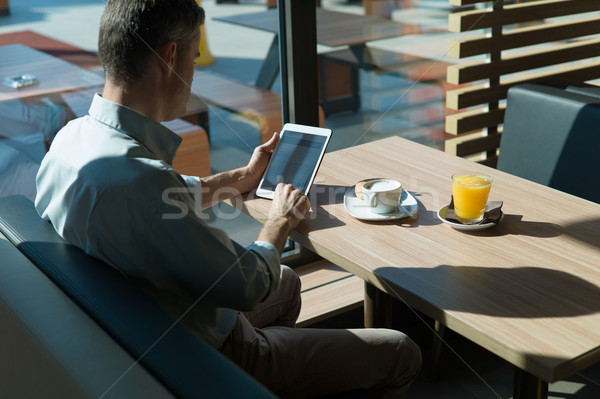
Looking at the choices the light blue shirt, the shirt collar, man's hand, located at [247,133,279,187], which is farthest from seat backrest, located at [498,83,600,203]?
the shirt collar

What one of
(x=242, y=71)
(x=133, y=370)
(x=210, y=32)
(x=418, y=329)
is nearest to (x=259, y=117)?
(x=242, y=71)

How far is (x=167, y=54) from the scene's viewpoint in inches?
46.3

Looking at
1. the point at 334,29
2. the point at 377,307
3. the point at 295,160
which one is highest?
the point at 334,29

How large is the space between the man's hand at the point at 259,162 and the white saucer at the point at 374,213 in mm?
242

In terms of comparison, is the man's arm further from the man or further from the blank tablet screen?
the man

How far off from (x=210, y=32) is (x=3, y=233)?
0.94 meters

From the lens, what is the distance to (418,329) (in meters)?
2.24

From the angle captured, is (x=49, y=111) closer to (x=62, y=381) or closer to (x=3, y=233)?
(x=3, y=233)

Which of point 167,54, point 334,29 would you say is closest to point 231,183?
point 167,54

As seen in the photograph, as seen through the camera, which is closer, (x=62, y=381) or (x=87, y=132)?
(x=62, y=381)

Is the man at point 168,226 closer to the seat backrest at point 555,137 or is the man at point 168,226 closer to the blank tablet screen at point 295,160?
the blank tablet screen at point 295,160

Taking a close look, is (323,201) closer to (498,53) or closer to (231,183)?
(231,183)

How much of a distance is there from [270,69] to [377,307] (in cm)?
98

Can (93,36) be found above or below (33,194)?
above
